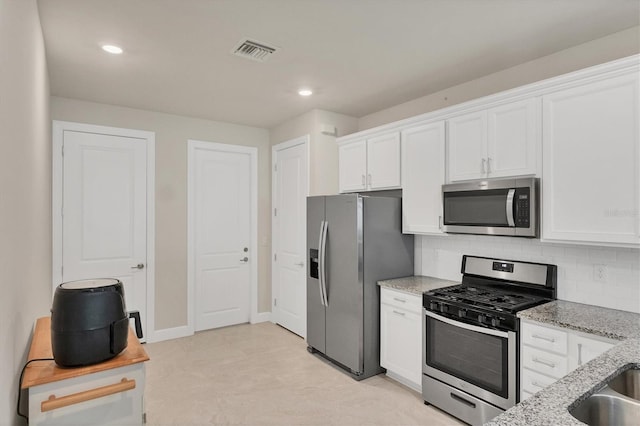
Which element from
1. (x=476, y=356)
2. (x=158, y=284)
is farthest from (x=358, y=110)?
(x=158, y=284)

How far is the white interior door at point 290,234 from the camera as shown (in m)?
4.32

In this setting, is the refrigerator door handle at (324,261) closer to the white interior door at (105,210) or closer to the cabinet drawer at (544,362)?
the cabinet drawer at (544,362)

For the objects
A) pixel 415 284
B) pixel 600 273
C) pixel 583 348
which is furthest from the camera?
pixel 415 284

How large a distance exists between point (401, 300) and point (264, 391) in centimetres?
139

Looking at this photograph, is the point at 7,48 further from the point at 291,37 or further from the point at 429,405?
the point at 429,405

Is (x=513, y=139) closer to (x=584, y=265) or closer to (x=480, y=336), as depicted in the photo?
(x=584, y=265)

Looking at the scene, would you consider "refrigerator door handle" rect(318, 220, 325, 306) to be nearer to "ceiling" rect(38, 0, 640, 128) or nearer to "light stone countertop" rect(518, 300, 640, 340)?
"ceiling" rect(38, 0, 640, 128)

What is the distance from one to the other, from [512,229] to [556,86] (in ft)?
3.14

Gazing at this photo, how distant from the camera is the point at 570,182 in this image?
7.39 feet

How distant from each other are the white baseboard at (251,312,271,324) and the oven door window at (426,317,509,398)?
8.86ft

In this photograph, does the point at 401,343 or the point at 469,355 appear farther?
the point at 401,343

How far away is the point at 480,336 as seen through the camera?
246 centimetres

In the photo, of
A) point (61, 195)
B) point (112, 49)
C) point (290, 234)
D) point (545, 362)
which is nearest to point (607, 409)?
point (545, 362)

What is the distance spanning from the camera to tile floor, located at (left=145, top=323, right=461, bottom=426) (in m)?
2.65
